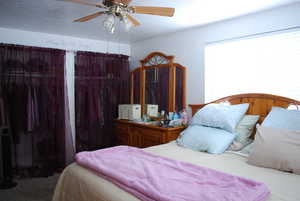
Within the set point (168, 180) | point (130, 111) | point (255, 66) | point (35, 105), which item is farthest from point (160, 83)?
point (168, 180)

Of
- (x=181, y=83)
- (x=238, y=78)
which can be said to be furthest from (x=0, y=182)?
(x=238, y=78)

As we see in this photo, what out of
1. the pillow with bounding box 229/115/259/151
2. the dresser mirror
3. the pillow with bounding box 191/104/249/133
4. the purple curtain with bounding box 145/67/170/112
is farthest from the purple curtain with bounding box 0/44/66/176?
the pillow with bounding box 229/115/259/151

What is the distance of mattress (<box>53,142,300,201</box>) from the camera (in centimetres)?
142

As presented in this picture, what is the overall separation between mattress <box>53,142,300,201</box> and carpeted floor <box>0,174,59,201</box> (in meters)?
0.98

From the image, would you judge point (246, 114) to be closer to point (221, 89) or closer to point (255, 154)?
point (221, 89)

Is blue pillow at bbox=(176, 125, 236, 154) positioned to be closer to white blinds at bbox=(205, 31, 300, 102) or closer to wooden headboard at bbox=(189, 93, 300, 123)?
wooden headboard at bbox=(189, 93, 300, 123)

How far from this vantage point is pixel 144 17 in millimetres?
2764

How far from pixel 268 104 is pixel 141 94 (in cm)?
224

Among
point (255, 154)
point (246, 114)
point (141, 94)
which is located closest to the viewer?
point (255, 154)

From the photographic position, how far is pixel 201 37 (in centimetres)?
319

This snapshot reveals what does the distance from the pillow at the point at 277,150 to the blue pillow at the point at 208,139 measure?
39cm

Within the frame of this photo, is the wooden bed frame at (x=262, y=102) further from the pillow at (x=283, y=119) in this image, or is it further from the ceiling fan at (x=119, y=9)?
the ceiling fan at (x=119, y=9)

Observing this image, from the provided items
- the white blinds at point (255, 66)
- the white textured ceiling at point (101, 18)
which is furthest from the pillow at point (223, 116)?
the white textured ceiling at point (101, 18)

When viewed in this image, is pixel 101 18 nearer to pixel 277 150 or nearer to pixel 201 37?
pixel 201 37
